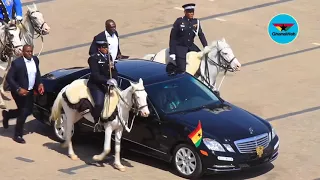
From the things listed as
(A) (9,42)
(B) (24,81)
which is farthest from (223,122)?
(A) (9,42)

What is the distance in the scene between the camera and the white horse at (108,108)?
12.9 metres

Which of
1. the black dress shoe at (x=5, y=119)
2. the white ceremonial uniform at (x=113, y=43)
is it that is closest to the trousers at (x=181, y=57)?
the white ceremonial uniform at (x=113, y=43)

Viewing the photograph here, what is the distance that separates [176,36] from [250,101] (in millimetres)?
2314

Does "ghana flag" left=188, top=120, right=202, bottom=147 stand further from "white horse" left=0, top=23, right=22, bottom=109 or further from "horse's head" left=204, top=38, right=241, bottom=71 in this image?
"white horse" left=0, top=23, right=22, bottom=109

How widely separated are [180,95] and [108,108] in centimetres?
141

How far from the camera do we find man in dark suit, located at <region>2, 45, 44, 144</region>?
46.7ft

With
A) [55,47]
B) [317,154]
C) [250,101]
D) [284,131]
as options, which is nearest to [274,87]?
[250,101]

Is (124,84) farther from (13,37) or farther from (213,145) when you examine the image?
(13,37)

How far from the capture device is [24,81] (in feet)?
46.9

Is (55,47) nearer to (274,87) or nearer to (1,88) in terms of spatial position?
(1,88)

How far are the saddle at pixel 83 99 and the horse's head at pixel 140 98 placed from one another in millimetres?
552

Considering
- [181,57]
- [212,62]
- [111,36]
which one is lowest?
[212,62]

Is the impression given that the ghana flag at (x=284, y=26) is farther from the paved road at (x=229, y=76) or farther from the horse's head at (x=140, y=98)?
the horse's head at (x=140, y=98)

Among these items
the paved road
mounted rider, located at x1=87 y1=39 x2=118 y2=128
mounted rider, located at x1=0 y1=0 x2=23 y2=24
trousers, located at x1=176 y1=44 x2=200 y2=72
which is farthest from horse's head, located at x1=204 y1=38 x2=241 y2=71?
mounted rider, located at x1=0 y1=0 x2=23 y2=24
